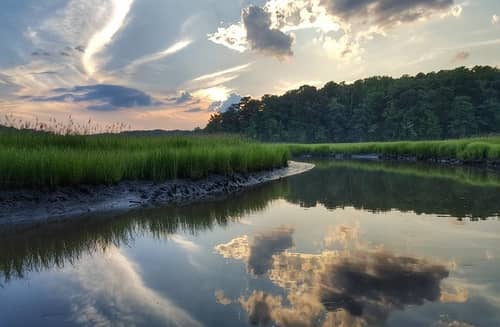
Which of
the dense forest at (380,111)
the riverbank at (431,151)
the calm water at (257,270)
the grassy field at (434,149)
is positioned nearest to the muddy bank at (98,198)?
the calm water at (257,270)

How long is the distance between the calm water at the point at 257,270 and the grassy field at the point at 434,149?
721 inches

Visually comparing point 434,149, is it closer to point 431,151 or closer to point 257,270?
point 431,151

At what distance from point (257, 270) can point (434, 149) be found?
91.5 ft

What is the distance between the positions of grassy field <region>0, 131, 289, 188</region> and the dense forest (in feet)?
159

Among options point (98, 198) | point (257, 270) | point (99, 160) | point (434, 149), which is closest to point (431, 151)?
point (434, 149)

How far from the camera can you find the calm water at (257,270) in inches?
117

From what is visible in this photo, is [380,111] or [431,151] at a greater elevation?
[380,111]

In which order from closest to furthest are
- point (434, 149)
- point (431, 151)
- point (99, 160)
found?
1. point (99, 160)
2. point (434, 149)
3. point (431, 151)

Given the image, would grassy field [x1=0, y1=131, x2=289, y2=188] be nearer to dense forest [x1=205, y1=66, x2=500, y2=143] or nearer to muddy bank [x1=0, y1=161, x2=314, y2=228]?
muddy bank [x1=0, y1=161, x2=314, y2=228]

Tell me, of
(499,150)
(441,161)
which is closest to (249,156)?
(499,150)

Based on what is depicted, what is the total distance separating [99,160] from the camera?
27.2ft

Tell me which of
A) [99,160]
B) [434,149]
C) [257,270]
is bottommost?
[257,270]

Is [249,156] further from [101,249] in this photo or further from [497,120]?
[497,120]

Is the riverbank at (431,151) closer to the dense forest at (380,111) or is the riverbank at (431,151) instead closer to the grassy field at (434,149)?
the grassy field at (434,149)
